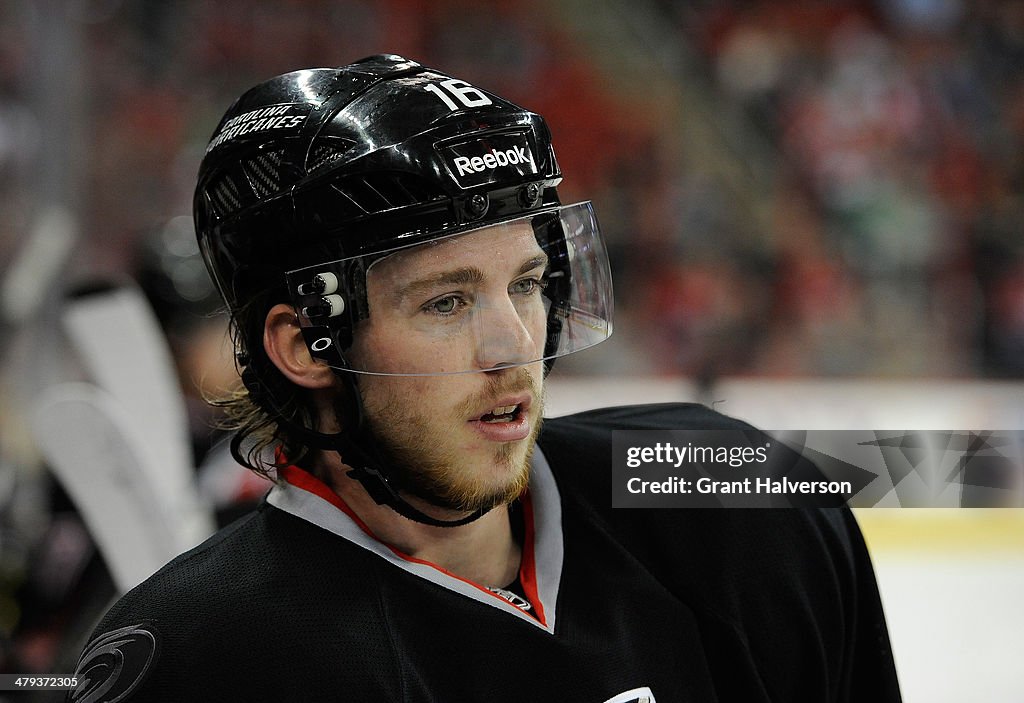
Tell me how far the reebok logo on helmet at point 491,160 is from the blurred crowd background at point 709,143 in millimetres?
3452

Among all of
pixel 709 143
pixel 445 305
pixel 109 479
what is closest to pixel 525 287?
pixel 445 305

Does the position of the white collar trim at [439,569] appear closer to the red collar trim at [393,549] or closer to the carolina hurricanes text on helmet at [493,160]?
the red collar trim at [393,549]

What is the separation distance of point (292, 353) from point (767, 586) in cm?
54

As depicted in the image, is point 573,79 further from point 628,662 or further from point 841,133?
point 628,662

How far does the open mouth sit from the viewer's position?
1088 mm

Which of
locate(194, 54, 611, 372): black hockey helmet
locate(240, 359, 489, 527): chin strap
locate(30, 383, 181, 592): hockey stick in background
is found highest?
locate(194, 54, 611, 372): black hockey helmet

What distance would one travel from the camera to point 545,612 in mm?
1101

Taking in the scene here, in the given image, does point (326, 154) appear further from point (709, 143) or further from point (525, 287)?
point (709, 143)

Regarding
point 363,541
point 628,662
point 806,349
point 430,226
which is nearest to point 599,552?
point 628,662

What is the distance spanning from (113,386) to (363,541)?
5.44ft

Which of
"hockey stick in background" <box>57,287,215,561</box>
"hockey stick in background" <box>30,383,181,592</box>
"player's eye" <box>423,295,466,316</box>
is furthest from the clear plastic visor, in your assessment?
"hockey stick in background" <box>57,287,215,561</box>

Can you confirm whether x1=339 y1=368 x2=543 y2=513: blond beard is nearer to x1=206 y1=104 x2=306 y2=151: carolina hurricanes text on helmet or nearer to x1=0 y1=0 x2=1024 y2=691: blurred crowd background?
x1=206 y1=104 x2=306 y2=151: carolina hurricanes text on helmet

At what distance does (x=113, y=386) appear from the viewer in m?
2.56

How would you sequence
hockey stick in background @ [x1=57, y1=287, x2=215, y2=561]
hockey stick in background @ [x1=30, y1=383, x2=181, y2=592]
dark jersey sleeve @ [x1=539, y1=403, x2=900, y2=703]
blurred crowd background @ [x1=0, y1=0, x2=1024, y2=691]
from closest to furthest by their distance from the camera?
dark jersey sleeve @ [x1=539, y1=403, x2=900, y2=703] → hockey stick in background @ [x1=30, y1=383, x2=181, y2=592] → hockey stick in background @ [x1=57, y1=287, x2=215, y2=561] → blurred crowd background @ [x1=0, y1=0, x2=1024, y2=691]
